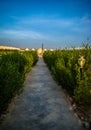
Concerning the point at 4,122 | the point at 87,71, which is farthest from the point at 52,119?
the point at 87,71

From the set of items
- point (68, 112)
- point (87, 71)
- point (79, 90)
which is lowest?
point (68, 112)

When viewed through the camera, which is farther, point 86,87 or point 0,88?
point 86,87

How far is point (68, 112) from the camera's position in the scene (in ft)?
23.3

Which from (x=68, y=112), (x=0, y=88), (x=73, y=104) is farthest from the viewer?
(x=73, y=104)

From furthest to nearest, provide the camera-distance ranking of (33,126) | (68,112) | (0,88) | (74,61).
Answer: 1. (74,61)
2. (68,112)
3. (0,88)
4. (33,126)

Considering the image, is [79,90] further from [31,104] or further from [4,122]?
[4,122]

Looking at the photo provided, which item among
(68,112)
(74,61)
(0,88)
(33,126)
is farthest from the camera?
(74,61)

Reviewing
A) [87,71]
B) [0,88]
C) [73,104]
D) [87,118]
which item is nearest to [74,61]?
[87,71]

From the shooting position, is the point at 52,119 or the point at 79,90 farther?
the point at 79,90

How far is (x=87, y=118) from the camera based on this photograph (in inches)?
250

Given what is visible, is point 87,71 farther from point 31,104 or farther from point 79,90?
point 31,104

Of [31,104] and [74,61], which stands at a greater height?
[74,61]

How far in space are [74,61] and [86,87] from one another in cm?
261

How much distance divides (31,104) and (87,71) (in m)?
2.55
